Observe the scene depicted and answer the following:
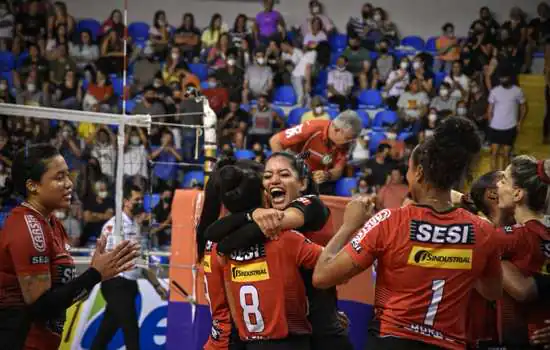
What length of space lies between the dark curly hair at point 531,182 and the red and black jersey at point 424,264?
109 cm

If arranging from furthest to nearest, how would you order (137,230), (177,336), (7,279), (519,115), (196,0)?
1. (196,0)
2. (519,115)
3. (137,230)
4. (177,336)
5. (7,279)

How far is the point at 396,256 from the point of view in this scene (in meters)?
4.11

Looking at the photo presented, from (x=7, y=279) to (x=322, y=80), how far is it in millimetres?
14183

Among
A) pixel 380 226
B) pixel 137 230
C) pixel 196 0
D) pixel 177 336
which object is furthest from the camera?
pixel 196 0

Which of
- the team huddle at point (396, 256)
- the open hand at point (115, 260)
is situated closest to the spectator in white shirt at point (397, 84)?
the team huddle at point (396, 256)

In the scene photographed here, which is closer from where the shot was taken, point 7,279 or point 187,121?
point 7,279

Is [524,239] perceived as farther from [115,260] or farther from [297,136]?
[297,136]

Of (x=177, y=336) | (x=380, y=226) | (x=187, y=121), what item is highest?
(x=380, y=226)

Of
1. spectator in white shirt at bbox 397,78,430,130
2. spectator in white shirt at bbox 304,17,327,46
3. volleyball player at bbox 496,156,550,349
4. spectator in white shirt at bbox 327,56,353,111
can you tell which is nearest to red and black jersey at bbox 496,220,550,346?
volleyball player at bbox 496,156,550,349

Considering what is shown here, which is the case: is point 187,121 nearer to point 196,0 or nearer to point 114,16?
point 114,16

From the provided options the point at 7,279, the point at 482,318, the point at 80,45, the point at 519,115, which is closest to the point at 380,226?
the point at 482,318

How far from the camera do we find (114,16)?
60.7 ft

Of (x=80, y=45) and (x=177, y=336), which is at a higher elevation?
(x=80, y=45)

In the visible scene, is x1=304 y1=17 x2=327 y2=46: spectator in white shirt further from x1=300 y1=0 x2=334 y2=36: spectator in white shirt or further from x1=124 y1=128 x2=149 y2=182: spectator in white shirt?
x1=124 y1=128 x2=149 y2=182: spectator in white shirt
